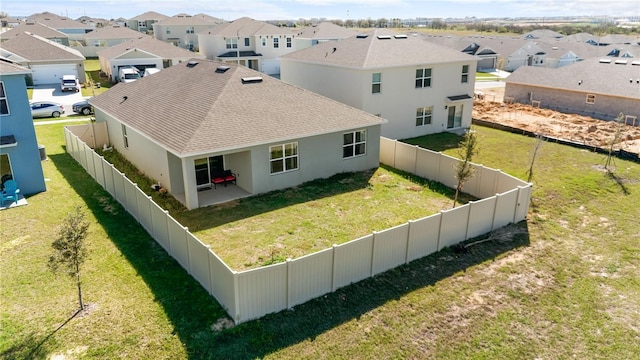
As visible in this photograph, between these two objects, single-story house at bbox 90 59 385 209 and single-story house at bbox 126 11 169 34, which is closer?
single-story house at bbox 90 59 385 209

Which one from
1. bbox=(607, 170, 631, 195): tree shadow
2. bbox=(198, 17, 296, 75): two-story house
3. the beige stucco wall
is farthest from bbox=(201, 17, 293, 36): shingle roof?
→ bbox=(607, 170, 631, 195): tree shadow

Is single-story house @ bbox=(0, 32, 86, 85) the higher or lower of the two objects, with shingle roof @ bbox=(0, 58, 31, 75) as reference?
lower

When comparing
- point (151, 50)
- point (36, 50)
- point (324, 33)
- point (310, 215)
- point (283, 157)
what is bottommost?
point (310, 215)

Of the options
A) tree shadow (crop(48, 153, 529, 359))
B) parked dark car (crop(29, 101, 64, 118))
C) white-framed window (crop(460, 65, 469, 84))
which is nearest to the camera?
tree shadow (crop(48, 153, 529, 359))

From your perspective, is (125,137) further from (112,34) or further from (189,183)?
(112,34)

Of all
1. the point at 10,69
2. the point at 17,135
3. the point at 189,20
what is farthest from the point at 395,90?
the point at 189,20

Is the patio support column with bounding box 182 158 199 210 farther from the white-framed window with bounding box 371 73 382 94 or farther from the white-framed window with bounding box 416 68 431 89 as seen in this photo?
the white-framed window with bounding box 416 68 431 89

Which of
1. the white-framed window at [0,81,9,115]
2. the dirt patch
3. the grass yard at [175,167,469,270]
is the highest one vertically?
the white-framed window at [0,81,9,115]
